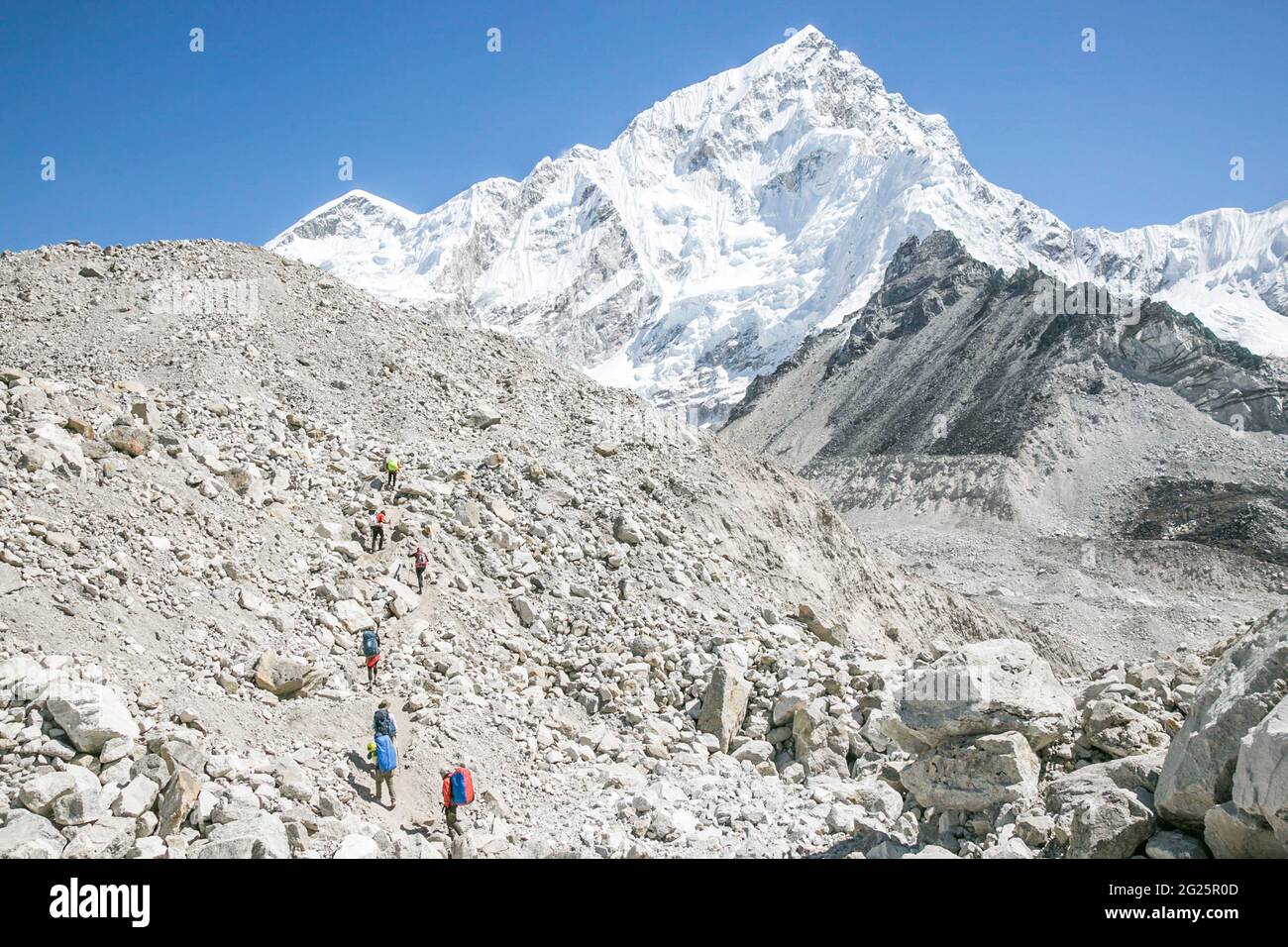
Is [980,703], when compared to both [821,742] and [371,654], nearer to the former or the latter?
[821,742]

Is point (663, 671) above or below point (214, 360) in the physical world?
below

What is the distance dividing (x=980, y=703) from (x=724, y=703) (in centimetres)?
560

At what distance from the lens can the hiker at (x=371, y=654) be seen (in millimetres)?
13086

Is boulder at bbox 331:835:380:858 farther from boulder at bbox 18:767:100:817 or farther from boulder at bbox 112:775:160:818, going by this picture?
boulder at bbox 18:767:100:817

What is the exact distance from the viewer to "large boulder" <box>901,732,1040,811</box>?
9633 mm

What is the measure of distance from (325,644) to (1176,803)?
11.1 metres

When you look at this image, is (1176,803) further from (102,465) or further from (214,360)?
(214,360)

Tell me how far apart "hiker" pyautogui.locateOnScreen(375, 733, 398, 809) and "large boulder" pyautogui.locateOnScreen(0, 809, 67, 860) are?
11.0 ft

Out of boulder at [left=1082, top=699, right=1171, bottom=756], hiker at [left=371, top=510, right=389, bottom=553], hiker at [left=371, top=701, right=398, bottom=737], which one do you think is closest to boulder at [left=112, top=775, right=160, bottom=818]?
hiker at [left=371, top=701, right=398, bottom=737]

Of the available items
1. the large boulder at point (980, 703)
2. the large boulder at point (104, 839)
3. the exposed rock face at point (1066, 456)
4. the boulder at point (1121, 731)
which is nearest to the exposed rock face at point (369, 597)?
the large boulder at point (104, 839)

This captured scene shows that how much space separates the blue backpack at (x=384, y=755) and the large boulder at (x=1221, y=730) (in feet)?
27.6
